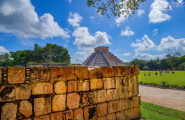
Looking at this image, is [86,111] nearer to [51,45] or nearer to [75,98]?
[75,98]

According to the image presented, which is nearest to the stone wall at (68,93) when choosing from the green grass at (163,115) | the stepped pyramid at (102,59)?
the green grass at (163,115)

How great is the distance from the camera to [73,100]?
10.0ft

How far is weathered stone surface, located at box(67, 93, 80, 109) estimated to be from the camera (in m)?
3.00

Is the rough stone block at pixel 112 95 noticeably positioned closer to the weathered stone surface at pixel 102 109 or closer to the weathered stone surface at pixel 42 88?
the weathered stone surface at pixel 102 109

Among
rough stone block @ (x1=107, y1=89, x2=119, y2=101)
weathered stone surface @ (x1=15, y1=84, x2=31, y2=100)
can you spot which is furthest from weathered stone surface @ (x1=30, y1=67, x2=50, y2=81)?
rough stone block @ (x1=107, y1=89, x2=119, y2=101)

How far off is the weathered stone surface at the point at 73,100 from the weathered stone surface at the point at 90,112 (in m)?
0.31

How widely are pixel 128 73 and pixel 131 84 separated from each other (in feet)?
1.48

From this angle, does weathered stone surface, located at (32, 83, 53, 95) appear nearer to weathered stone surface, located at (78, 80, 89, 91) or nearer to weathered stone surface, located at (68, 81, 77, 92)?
weathered stone surface, located at (68, 81, 77, 92)

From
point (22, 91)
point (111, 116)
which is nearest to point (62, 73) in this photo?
point (22, 91)

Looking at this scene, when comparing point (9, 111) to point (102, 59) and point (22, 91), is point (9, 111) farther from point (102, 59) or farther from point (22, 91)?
point (102, 59)

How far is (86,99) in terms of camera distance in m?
3.26

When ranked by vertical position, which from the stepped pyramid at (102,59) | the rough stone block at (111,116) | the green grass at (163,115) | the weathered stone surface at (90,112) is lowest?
the green grass at (163,115)

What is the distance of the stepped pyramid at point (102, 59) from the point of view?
24.2m

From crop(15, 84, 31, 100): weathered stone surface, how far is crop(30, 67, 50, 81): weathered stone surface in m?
0.24
